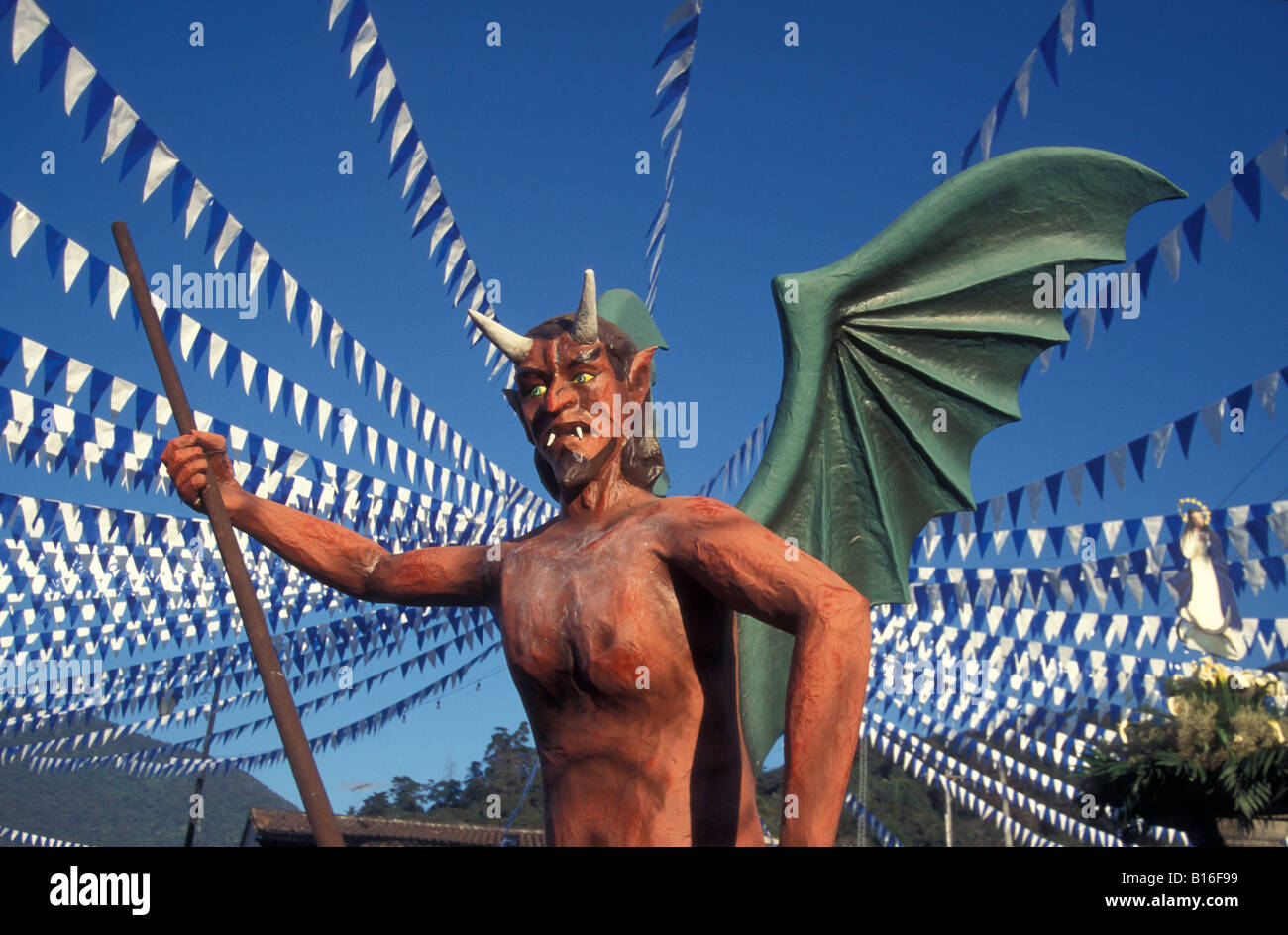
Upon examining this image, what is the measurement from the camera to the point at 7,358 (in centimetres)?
630

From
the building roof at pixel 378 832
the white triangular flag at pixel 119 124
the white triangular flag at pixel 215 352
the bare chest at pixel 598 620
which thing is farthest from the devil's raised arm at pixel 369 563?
the building roof at pixel 378 832

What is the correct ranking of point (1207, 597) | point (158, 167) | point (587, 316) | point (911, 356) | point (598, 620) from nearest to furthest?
point (598, 620) → point (587, 316) → point (911, 356) → point (158, 167) → point (1207, 597)

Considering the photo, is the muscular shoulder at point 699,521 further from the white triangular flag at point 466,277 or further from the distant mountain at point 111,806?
the distant mountain at point 111,806

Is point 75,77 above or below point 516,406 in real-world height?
above

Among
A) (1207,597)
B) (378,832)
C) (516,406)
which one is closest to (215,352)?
(516,406)

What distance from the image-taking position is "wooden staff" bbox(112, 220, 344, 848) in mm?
2541

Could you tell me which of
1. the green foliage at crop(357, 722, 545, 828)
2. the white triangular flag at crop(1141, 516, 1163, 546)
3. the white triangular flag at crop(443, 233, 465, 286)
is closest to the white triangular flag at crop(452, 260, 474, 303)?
the white triangular flag at crop(443, 233, 465, 286)

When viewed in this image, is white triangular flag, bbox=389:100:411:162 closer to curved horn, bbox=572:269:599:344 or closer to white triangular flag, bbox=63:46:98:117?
white triangular flag, bbox=63:46:98:117

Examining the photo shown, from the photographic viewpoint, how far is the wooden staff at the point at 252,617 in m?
2.54

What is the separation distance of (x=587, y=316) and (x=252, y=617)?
122 cm

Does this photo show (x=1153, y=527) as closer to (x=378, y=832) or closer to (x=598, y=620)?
(x=598, y=620)

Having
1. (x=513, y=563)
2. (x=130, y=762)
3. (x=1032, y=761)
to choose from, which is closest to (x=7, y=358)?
(x=513, y=563)

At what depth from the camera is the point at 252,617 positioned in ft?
8.98
